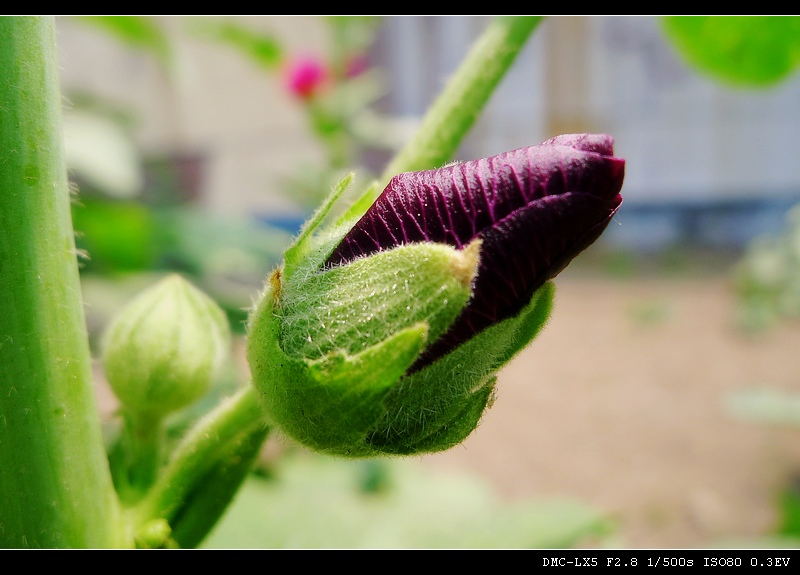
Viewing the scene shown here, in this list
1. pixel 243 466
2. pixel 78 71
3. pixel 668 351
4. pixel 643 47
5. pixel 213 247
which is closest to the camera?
pixel 243 466

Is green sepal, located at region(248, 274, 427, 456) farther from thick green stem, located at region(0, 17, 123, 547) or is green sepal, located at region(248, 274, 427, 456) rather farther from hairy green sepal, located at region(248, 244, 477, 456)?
thick green stem, located at region(0, 17, 123, 547)

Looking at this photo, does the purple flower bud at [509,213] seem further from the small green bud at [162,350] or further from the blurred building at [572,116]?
the blurred building at [572,116]

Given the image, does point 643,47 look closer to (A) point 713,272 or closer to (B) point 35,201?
(A) point 713,272

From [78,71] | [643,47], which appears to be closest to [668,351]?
[643,47]

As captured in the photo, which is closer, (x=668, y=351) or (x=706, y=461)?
(x=706, y=461)

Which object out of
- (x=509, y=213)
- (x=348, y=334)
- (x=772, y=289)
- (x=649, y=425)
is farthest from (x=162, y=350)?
(x=772, y=289)

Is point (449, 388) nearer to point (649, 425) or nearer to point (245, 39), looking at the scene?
point (245, 39)

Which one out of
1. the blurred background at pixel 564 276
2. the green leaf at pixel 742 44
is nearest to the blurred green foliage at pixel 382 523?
the blurred background at pixel 564 276
